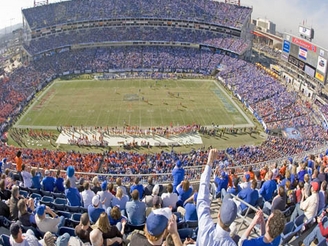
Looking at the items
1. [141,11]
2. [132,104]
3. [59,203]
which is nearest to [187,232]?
[59,203]

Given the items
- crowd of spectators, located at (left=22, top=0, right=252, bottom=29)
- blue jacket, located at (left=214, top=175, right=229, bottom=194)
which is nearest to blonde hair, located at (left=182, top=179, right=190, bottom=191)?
blue jacket, located at (left=214, top=175, right=229, bottom=194)

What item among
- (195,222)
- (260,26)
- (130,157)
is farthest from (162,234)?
(260,26)

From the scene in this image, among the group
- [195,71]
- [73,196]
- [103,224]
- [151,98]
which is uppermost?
[195,71]

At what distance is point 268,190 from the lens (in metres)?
10.0

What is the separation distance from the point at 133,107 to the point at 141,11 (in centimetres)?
3002

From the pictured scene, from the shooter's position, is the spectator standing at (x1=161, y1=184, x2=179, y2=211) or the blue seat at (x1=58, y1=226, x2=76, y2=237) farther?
the spectator standing at (x1=161, y1=184, x2=179, y2=211)

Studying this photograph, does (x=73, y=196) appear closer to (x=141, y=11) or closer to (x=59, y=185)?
(x=59, y=185)

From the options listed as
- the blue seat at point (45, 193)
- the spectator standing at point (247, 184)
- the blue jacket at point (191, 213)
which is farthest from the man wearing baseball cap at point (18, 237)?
the spectator standing at point (247, 184)

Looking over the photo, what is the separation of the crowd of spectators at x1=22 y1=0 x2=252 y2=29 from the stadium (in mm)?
184

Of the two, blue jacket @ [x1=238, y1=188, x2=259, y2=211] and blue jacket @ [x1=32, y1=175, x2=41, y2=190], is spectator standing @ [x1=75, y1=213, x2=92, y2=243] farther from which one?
blue jacket @ [x1=32, y1=175, x2=41, y2=190]

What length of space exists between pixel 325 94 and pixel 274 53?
21.9 m

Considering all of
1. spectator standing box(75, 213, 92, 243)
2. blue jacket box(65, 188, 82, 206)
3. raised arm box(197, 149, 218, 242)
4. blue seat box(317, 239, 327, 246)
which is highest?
raised arm box(197, 149, 218, 242)

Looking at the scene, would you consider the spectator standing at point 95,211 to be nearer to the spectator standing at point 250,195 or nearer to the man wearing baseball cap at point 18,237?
the man wearing baseball cap at point 18,237

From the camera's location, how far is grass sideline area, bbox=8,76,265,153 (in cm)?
3453
